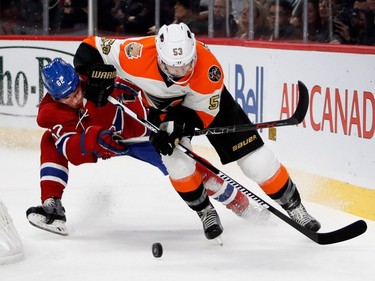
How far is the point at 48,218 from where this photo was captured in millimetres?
4969

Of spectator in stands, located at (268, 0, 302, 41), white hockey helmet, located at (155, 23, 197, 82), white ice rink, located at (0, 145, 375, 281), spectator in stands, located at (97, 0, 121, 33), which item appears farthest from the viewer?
spectator in stands, located at (97, 0, 121, 33)

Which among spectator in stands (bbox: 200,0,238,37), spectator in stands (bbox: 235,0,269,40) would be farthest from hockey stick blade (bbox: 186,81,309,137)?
spectator in stands (bbox: 200,0,238,37)

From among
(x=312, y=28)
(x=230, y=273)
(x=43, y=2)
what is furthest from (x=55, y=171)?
(x=43, y=2)

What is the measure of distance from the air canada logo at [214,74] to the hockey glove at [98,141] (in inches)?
21.3

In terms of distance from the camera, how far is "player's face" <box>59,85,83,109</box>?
4.90 metres

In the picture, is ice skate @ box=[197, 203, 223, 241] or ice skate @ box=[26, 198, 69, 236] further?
ice skate @ box=[26, 198, 69, 236]

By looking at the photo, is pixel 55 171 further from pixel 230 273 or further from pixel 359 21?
pixel 359 21

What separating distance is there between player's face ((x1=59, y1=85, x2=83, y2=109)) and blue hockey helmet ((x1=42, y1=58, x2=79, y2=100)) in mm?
33

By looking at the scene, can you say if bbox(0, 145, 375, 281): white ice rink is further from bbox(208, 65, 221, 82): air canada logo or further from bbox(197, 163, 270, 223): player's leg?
bbox(208, 65, 221, 82): air canada logo

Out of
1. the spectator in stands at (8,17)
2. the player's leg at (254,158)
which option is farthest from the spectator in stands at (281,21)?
the spectator in stands at (8,17)

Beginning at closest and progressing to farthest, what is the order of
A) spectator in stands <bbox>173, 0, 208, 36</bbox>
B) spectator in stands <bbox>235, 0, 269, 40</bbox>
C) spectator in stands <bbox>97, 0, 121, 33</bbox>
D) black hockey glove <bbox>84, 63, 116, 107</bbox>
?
black hockey glove <bbox>84, 63, 116, 107</bbox> < spectator in stands <bbox>235, 0, 269, 40</bbox> < spectator in stands <bbox>173, 0, 208, 36</bbox> < spectator in stands <bbox>97, 0, 121, 33</bbox>

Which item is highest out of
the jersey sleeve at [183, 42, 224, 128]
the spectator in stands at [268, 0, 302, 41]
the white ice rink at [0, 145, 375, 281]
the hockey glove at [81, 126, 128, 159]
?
the spectator in stands at [268, 0, 302, 41]

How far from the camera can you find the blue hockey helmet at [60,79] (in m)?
4.81

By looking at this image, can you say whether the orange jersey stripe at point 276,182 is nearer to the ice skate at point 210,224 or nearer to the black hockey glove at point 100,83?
the ice skate at point 210,224
